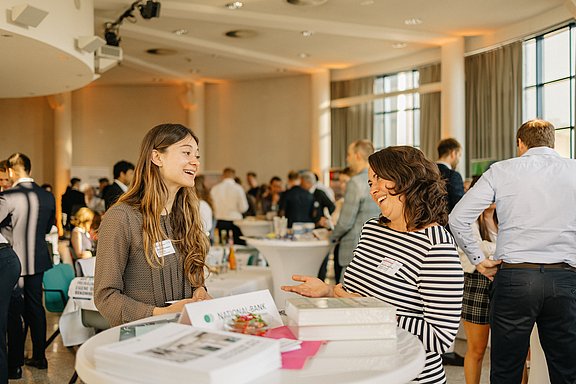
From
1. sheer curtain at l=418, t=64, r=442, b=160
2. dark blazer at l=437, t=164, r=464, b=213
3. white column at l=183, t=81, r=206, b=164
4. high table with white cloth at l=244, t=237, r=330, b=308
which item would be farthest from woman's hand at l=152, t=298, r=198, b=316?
white column at l=183, t=81, r=206, b=164

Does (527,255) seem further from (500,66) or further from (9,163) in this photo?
(500,66)

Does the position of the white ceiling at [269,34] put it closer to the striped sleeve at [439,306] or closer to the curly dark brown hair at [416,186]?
the curly dark brown hair at [416,186]

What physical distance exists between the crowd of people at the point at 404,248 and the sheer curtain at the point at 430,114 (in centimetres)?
646

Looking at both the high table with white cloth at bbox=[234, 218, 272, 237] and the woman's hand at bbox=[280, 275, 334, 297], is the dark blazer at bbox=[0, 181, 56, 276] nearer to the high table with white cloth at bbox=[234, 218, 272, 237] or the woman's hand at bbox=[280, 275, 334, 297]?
the woman's hand at bbox=[280, 275, 334, 297]

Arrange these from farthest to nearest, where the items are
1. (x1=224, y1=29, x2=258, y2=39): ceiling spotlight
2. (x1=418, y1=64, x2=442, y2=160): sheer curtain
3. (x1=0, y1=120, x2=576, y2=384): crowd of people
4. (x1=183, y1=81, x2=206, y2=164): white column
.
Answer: (x1=183, y1=81, x2=206, y2=164): white column, (x1=418, y1=64, x2=442, y2=160): sheer curtain, (x1=224, y1=29, x2=258, y2=39): ceiling spotlight, (x1=0, y1=120, x2=576, y2=384): crowd of people

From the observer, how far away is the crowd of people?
78.5 inches

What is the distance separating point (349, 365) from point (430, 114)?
1060 centimetres

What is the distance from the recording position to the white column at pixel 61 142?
574 inches

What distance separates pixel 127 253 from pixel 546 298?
198cm

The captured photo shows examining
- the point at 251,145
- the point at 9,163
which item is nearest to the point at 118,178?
the point at 9,163

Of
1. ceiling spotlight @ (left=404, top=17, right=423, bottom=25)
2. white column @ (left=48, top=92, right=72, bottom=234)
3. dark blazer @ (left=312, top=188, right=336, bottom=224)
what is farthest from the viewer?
white column @ (left=48, top=92, right=72, bottom=234)

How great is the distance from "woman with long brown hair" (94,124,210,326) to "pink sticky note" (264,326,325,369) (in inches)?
22.1

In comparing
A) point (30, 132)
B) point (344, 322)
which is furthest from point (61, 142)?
point (344, 322)

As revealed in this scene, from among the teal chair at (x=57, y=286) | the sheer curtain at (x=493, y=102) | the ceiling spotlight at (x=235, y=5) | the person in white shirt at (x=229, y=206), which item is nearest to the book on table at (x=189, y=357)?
the teal chair at (x=57, y=286)
